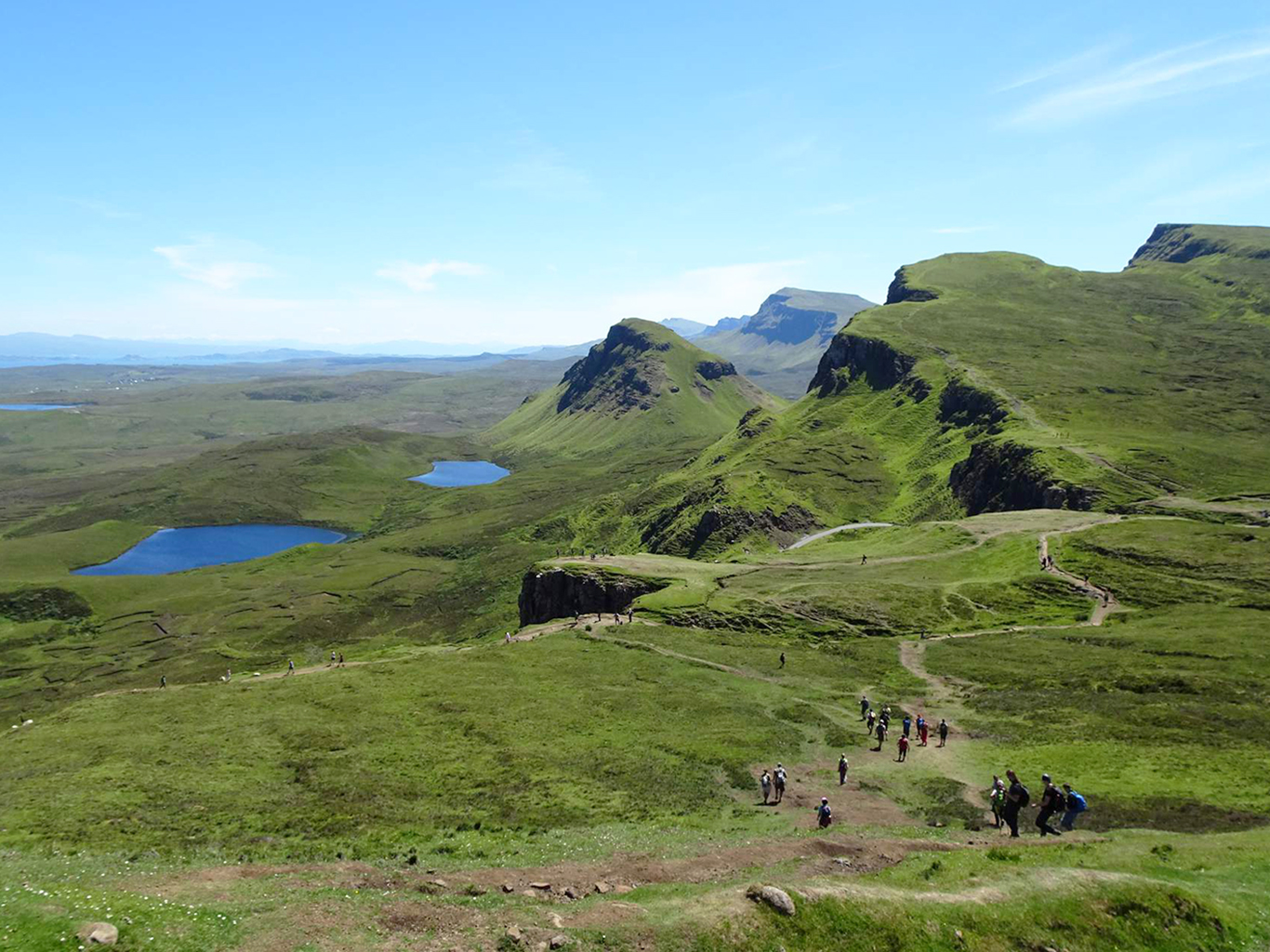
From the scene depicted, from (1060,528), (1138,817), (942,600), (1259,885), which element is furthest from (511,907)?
(1060,528)

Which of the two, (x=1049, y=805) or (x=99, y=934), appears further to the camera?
(x=1049, y=805)

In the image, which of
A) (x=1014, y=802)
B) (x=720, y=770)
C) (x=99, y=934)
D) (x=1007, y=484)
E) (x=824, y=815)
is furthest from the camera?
(x=1007, y=484)

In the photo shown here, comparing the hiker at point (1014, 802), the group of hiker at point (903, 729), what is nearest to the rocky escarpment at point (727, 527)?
the group of hiker at point (903, 729)

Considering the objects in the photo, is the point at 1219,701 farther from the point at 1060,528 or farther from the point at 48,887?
the point at 48,887

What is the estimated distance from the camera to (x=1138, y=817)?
1533 inches

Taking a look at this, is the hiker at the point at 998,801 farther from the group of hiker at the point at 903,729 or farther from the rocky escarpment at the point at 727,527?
the rocky escarpment at the point at 727,527

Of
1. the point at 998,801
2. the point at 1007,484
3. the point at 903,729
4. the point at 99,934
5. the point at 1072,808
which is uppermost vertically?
the point at 1007,484

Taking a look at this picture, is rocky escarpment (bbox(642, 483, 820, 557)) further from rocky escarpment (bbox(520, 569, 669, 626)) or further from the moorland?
rocky escarpment (bbox(520, 569, 669, 626))

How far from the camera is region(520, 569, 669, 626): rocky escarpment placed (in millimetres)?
108125

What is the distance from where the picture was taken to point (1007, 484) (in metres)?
160

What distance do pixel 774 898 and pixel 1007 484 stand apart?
516 ft

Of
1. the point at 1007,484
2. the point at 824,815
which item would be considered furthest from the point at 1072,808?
the point at 1007,484

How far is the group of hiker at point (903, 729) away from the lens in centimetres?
5091

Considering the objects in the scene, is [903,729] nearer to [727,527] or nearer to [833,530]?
[727,527]
